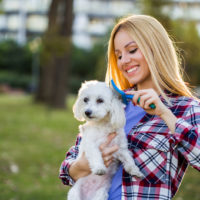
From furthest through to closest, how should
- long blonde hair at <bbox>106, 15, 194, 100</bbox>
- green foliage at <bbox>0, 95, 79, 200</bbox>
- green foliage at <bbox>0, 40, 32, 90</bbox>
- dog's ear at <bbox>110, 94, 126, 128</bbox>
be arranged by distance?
green foliage at <bbox>0, 40, 32, 90</bbox>, green foliage at <bbox>0, 95, 79, 200</bbox>, dog's ear at <bbox>110, 94, 126, 128</bbox>, long blonde hair at <bbox>106, 15, 194, 100</bbox>

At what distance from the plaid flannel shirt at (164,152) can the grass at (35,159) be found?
398 cm

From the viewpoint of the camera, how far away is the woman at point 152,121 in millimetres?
2252

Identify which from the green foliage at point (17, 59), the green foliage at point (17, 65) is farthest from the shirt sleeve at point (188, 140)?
the green foliage at point (17, 59)

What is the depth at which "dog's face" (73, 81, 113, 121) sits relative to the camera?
2.84 m

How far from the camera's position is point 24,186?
21.5 feet

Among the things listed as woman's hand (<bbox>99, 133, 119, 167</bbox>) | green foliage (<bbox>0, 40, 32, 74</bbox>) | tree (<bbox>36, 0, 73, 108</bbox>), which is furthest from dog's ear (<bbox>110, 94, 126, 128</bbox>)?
green foliage (<bbox>0, 40, 32, 74</bbox>)

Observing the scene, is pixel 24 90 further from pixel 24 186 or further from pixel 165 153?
pixel 165 153

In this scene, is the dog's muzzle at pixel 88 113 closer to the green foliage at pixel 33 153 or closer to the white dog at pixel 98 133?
the white dog at pixel 98 133

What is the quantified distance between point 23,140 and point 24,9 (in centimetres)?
5509

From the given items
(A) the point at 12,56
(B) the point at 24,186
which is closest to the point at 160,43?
(B) the point at 24,186

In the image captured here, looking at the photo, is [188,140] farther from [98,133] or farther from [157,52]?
[98,133]

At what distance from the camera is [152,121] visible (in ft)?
7.90

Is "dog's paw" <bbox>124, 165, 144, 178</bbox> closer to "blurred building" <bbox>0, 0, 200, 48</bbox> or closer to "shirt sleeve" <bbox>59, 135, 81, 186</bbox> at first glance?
"shirt sleeve" <bbox>59, 135, 81, 186</bbox>

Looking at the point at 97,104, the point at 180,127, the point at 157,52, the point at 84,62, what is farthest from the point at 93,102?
the point at 84,62
